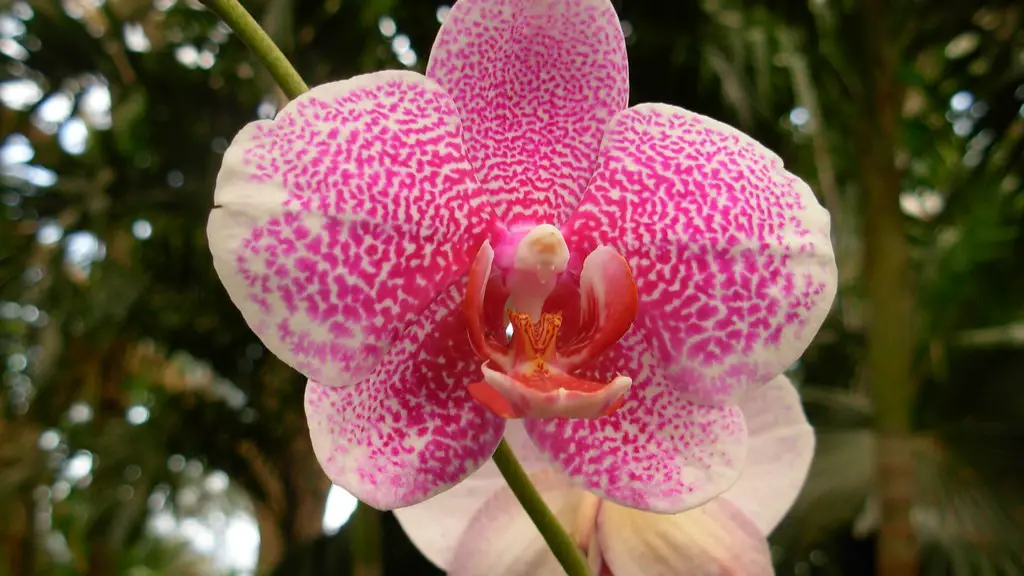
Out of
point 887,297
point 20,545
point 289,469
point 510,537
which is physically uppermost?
point 510,537

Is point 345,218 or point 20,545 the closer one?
point 345,218

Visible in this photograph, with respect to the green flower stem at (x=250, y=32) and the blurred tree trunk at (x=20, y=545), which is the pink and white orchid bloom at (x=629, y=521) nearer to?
the green flower stem at (x=250, y=32)

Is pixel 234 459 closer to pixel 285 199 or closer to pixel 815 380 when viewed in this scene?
pixel 815 380

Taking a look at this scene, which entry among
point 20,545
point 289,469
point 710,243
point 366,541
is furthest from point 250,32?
point 20,545

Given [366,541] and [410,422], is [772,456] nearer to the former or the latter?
[410,422]

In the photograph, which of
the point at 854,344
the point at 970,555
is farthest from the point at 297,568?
the point at 854,344
